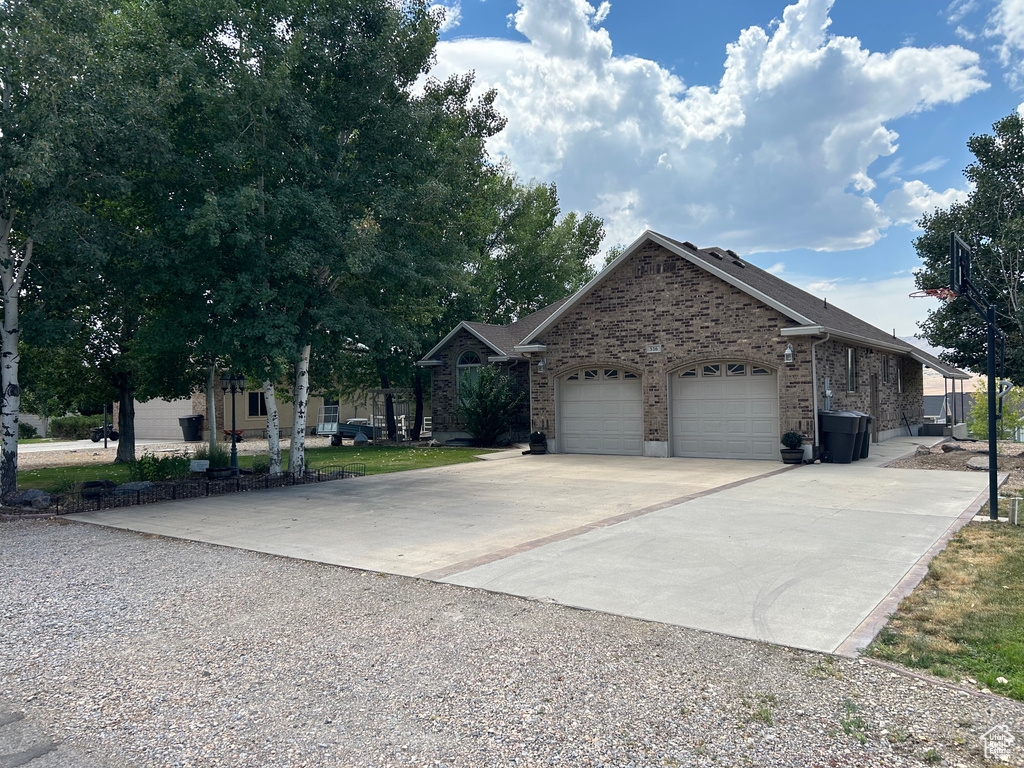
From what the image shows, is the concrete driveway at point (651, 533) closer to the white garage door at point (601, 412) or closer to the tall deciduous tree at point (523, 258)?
the white garage door at point (601, 412)

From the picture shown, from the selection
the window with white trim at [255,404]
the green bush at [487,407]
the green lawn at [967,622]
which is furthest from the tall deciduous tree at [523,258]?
the green lawn at [967,622]

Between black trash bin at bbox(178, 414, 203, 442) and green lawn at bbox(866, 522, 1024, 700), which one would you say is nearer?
green lawn at bbox(866, 522, 1024, 700)

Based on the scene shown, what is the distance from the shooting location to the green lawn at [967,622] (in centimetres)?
453

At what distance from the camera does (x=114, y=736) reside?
385cm

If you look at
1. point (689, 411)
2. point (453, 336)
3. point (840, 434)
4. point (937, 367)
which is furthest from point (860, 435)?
point (453, 336)

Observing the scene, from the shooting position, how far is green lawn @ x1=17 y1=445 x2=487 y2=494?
53.3ft

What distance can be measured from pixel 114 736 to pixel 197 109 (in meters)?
13.0

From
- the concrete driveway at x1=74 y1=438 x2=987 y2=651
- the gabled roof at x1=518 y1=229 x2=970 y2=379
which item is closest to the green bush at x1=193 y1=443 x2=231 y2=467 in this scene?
the concrete driveway at x1=74 y1=438 x2=987 y2=651

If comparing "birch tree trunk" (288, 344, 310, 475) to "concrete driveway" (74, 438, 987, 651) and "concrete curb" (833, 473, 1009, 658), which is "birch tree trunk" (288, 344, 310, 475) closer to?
"concrete driveway" (74, 438, 987, 651)

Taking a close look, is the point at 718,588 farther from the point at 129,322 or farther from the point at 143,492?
the point at 129,322

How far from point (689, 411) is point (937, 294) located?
10248mm

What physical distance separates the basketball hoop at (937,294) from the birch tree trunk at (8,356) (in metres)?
23.4

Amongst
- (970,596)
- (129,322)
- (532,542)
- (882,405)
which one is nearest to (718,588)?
(970,596)

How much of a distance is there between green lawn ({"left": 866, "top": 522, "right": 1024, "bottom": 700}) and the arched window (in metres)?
19.4
